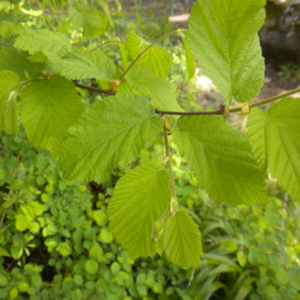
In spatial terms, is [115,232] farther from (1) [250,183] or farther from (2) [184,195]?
(2) [184,195]

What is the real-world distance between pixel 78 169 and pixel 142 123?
0.41 ft

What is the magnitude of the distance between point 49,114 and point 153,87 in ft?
0.74

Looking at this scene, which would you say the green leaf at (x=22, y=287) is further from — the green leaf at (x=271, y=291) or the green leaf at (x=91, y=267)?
the green leaf at (x=271, y=291)

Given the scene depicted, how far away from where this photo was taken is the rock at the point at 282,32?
14.4 ft

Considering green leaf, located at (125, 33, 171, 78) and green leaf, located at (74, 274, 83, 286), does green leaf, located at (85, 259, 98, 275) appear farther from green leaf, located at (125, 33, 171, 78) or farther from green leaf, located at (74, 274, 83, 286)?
green leaf, located at (125, 33, 171, 78)

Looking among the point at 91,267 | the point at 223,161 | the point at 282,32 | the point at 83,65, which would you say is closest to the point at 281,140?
the point at 223,161

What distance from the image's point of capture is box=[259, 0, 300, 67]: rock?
14.4ft

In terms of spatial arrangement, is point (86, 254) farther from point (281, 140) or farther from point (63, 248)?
point (281, 140)

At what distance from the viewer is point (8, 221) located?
1083mm

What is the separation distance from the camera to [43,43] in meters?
0.47

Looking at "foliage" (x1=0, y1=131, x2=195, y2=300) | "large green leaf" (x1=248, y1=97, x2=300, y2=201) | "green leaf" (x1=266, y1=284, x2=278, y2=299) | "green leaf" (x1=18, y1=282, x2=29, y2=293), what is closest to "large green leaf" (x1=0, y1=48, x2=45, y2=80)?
"large green leaf" (x1=248, y1=97, x2=300, y2=201)

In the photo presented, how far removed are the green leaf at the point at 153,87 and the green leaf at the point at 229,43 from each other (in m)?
0.15

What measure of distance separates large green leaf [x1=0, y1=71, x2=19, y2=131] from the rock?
17.5ft

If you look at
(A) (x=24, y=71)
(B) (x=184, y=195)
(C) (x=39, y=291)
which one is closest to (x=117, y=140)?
(A) (x=24, y=71)
